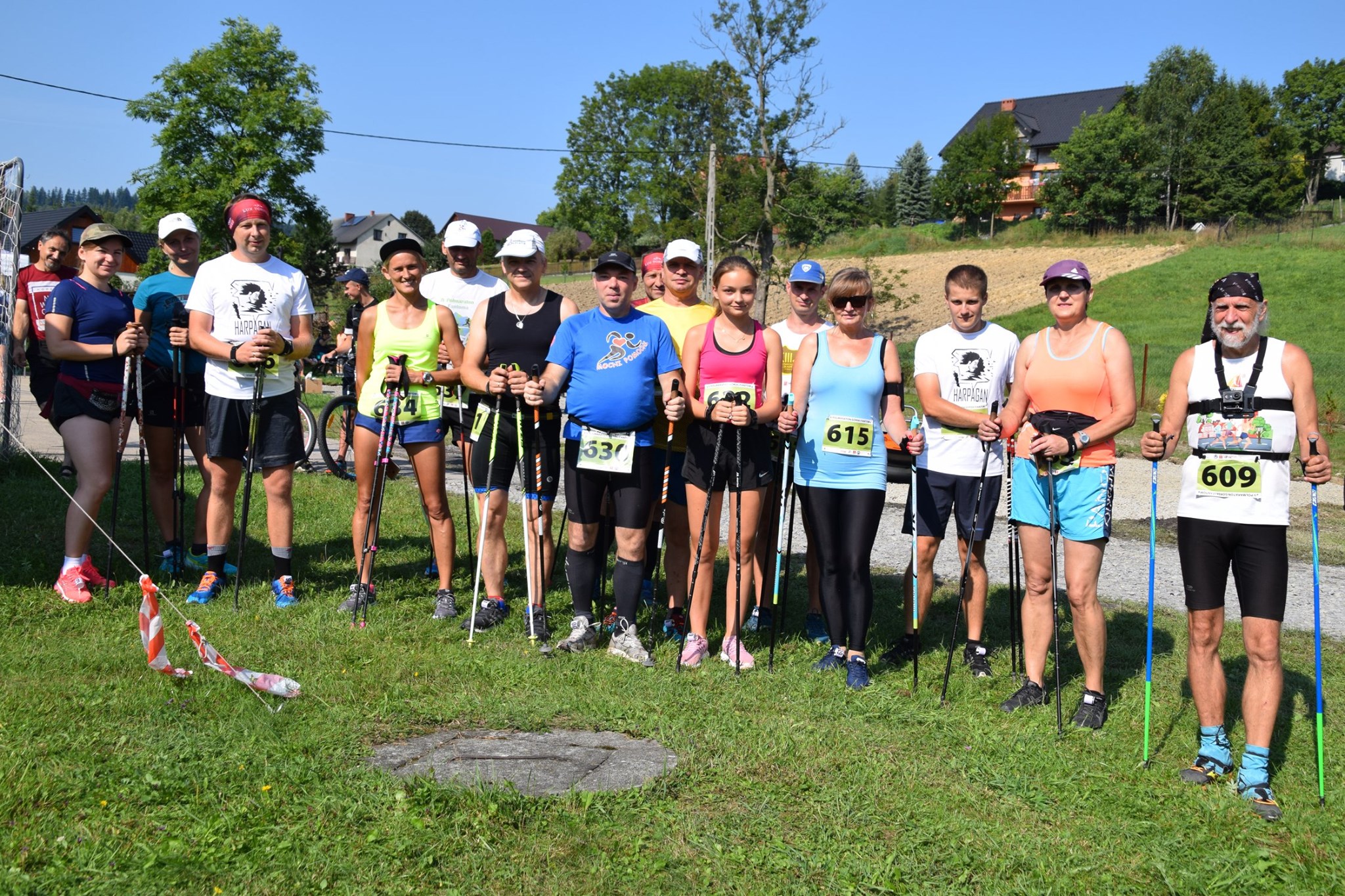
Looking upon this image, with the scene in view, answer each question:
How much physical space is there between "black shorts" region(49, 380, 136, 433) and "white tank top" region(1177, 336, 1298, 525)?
6001mm

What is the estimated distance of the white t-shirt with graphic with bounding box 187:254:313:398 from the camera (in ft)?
20.6

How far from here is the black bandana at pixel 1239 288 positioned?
172 inches

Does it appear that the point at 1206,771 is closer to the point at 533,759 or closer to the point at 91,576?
the point at 533,759

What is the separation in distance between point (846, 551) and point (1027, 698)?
1.16 m

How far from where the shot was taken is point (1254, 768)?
14.1 feet

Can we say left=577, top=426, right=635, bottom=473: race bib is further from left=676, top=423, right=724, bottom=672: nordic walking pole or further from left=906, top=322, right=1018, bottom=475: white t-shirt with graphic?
left=906, top=322, right=1018, bottom=475: white t-shirt with graphic

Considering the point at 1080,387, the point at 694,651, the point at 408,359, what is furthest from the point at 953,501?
the point at 408,359

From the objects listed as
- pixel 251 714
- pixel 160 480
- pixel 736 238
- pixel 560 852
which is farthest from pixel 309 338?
pixel 736 238

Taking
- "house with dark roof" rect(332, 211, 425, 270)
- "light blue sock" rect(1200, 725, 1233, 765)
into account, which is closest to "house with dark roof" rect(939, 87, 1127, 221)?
"house with dark roof" rect(332, 211, 425, 270)

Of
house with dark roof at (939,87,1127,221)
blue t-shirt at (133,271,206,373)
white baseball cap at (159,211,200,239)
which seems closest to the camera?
white baseball cap at (159,211,200,239)

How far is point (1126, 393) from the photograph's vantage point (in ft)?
A: 16.2

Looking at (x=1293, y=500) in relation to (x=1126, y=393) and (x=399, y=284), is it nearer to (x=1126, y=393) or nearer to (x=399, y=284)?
(x=1126, y=393)

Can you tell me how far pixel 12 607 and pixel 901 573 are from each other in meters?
5.95

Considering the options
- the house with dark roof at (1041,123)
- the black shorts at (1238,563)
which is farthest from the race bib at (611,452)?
the house with dark roof at (1041,123)
